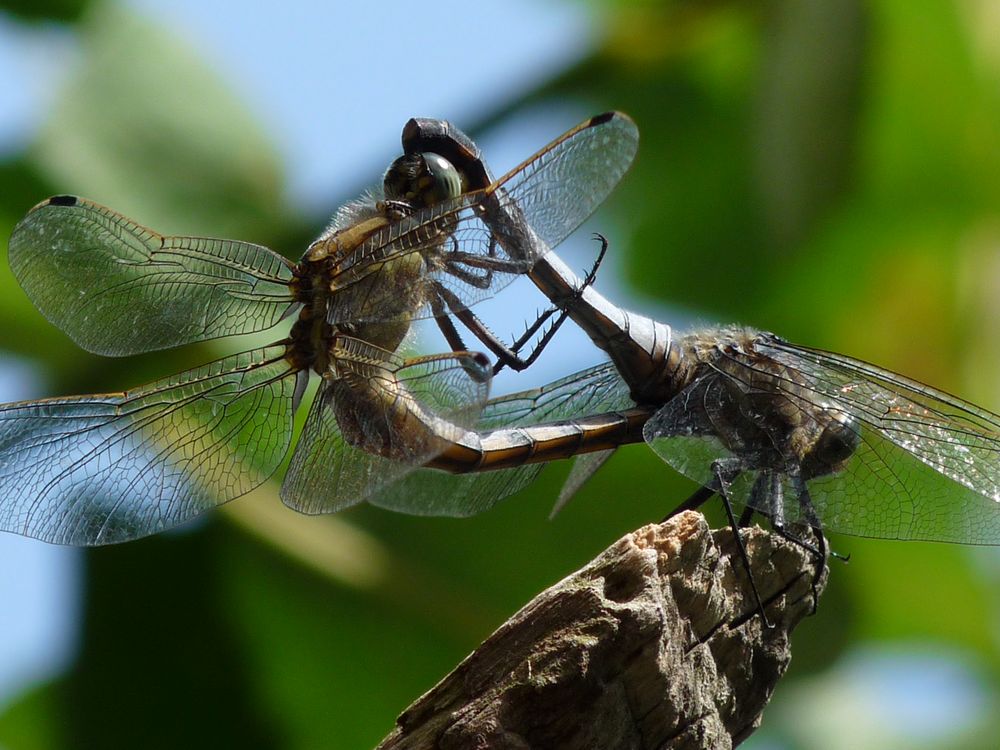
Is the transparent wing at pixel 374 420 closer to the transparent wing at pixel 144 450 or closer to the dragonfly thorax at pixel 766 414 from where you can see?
the transparent wing at pixel 144 450

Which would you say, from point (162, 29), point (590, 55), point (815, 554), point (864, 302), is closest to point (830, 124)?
point (590, 55)

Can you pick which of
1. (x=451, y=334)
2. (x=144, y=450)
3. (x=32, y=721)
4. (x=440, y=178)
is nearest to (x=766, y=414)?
(x=451, y=334)

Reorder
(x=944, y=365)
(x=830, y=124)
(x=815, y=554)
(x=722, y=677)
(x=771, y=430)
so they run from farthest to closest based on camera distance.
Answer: (x=944, y=365) → (x=830, y=124) → (x=771, y=430) → (x=815, y=554) → (x=722, y=677)

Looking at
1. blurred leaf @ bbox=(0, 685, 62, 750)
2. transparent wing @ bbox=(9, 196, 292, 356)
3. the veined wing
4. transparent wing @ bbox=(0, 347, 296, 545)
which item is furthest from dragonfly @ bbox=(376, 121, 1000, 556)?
blurred leaf @ bbox=(0, 685, 62, 750)

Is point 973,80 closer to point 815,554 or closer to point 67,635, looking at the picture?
point 815,554

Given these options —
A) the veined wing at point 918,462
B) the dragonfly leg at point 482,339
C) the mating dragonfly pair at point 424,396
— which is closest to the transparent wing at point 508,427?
the mating dragonfly pair at point 424,396

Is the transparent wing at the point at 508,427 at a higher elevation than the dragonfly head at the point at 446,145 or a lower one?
lower
